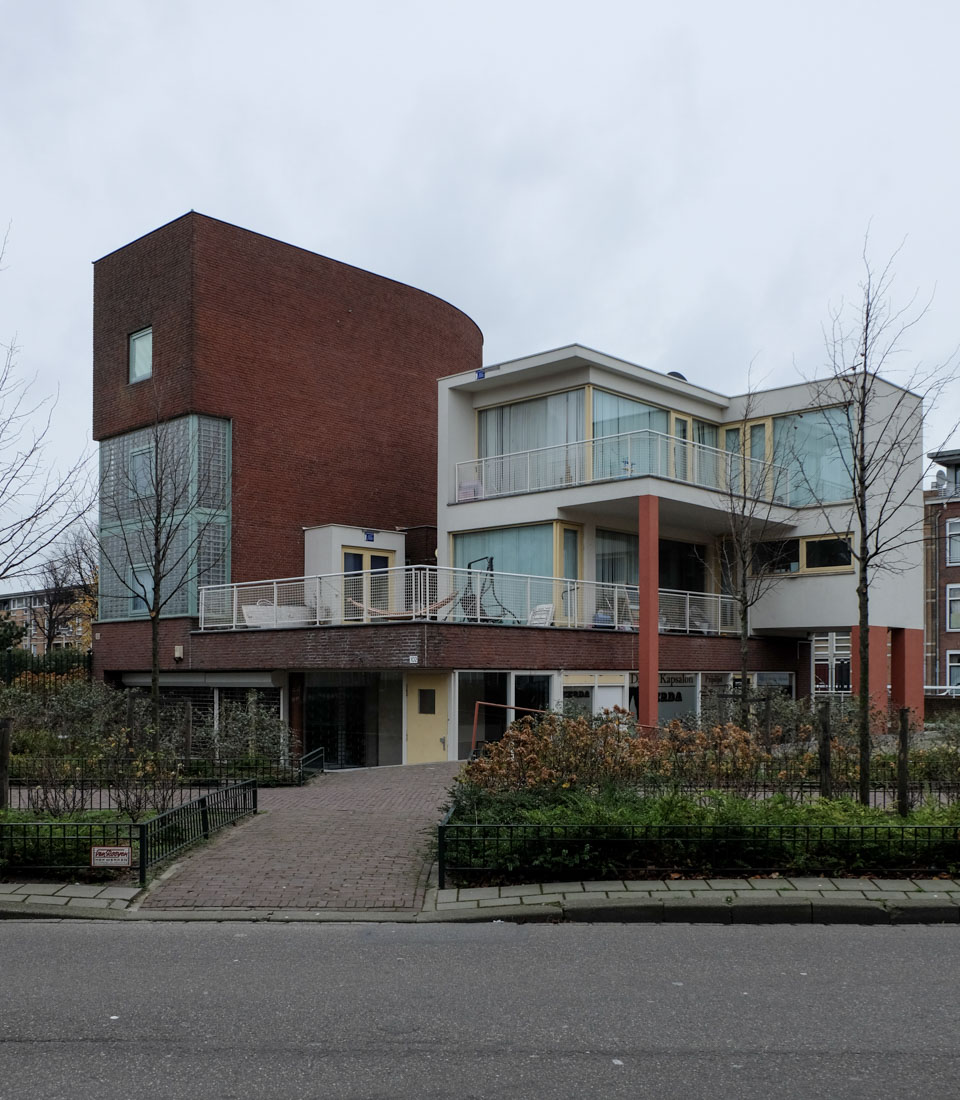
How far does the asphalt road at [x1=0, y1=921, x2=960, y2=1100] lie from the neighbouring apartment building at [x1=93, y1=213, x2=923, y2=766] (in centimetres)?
1377

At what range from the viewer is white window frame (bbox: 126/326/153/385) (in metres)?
27.1

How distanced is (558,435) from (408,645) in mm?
8096

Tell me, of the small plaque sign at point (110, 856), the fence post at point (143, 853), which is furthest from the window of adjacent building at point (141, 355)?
the small plaque sign at point (110, 856)

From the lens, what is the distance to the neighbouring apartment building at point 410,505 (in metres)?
23.1

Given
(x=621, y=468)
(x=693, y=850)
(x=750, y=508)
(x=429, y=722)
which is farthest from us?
(x=750, y=508)

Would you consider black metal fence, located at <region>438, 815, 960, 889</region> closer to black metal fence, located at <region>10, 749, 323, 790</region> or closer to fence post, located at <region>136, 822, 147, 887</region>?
fence post, located at <region>136, 822, 147, 887</region>

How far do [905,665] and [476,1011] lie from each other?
25.1 meters

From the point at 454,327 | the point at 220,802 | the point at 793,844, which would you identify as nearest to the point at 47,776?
the point at 220,802

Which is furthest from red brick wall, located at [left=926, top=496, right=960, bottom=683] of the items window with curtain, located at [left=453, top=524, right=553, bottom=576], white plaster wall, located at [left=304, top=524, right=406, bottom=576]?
white plaster wall, located at [left=304, top=524, right=406, bottom=576]

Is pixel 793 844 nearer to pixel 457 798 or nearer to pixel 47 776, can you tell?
pixel 457 798

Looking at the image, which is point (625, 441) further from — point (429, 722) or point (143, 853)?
point (143, 853)

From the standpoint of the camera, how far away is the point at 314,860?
10352mm

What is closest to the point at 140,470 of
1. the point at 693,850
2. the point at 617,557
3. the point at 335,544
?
the point at 335,544

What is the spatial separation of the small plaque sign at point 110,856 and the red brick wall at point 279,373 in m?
17.1
